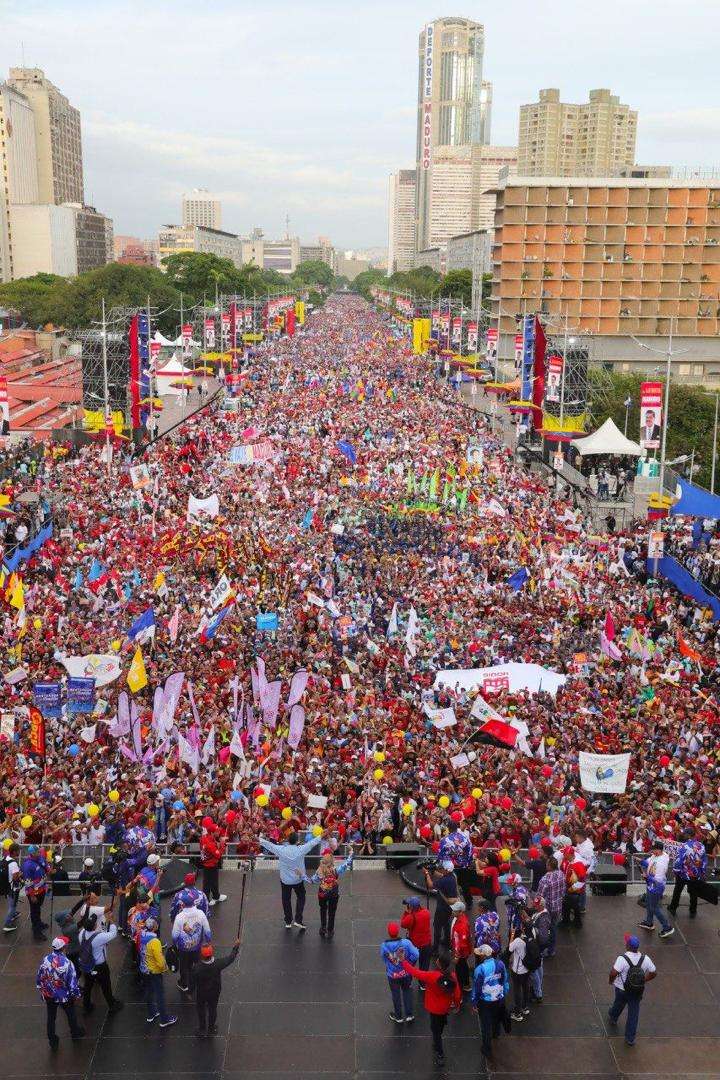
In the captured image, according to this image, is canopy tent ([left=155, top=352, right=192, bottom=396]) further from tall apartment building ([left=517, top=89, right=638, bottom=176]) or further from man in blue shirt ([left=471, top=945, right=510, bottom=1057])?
tall apartment building ([left=517, top=89, right=638, bottom=176])

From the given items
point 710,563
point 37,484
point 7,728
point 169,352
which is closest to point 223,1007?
point 7,728

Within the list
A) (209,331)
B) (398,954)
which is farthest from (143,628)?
(209,331)

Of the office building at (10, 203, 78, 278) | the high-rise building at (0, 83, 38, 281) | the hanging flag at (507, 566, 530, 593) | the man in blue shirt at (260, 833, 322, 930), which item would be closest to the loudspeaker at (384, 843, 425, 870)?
the man in blue shirt at (260, 833, 322, 930)

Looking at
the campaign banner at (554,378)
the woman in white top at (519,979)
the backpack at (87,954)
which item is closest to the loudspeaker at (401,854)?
the woman in white top at (519,979)

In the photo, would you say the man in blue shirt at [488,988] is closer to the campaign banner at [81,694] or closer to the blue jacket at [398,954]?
the blue jacket at [398,954]

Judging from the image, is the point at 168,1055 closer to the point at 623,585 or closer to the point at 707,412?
the point at 623,585

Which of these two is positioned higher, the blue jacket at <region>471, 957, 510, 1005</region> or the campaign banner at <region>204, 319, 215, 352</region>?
the campaign banner at <region>204, 319, 215, 352</region>

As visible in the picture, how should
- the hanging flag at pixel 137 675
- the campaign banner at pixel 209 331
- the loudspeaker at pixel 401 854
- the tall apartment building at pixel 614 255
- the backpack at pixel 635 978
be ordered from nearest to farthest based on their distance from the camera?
the backpack at pixel 635 978
the loudspeaker at pixel 401 854
the hanging flag at pixel 137 675
the tall apartment building at pixel 614 255
the campaign banner at pixel 209 331
